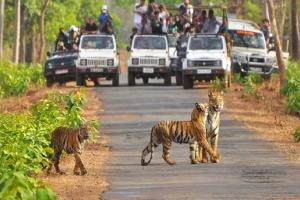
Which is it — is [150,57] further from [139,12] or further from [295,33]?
[295,33]

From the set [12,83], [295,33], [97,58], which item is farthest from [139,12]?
[295,33]

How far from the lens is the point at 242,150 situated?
23844mm

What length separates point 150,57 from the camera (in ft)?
155

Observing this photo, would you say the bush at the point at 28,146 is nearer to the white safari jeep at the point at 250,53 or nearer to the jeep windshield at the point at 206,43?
the jeep windshield at the point at 206,43

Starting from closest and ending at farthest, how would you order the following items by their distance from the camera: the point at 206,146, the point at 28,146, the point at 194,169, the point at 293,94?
1. the point at 28,146
2. the point at 194,169
3. the point at 206,146
4. the point at 293,94

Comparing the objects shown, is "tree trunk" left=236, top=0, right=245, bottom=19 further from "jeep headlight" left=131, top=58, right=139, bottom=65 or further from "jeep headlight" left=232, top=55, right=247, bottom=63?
"jeep headlight" left=131, top=58, right=139, bottom=65

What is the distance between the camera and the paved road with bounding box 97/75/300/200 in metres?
17.1

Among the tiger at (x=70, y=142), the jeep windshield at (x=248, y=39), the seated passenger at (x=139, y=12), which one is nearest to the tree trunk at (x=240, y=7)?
the jeep windshield at (x=248, y=39)

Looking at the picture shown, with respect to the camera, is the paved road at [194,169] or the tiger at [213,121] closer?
the paved road at [194,169]

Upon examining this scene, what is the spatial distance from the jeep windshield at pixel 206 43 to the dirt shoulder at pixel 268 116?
1.51 meters

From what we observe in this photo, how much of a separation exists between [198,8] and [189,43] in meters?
6.07

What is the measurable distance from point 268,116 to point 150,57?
14601 mm

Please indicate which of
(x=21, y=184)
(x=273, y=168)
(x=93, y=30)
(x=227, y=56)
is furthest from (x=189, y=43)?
(x=21, y=184)

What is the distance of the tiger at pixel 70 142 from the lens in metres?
19.6
